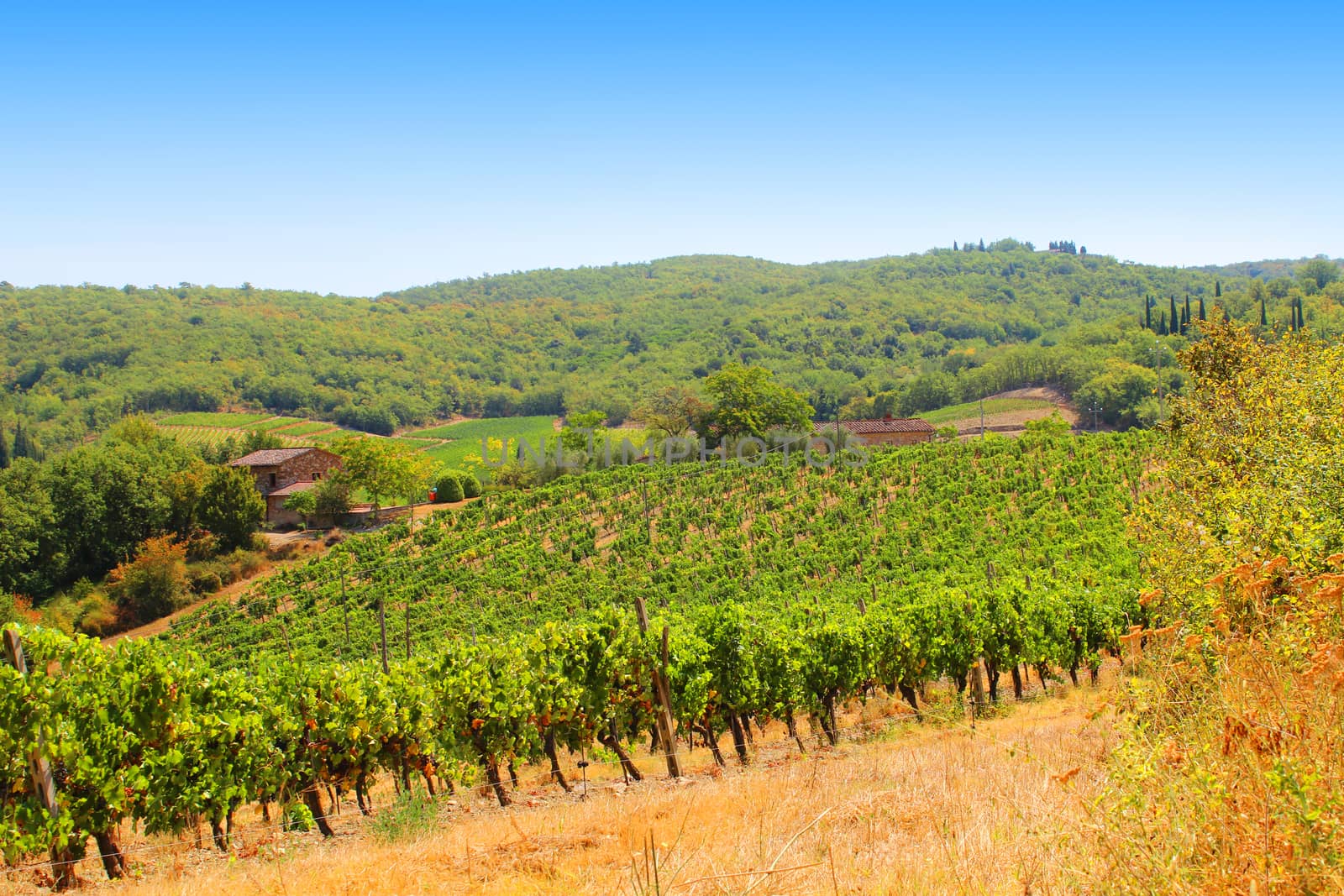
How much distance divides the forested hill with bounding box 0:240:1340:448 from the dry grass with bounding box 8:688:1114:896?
78.6 m

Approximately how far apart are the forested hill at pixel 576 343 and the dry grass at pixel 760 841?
78.6 metres

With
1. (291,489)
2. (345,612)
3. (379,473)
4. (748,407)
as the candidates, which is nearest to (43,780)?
(345,612)

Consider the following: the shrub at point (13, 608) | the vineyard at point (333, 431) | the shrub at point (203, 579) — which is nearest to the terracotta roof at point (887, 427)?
the vineyard at point (333, 431)

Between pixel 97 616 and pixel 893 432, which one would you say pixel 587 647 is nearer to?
pixel 97 616

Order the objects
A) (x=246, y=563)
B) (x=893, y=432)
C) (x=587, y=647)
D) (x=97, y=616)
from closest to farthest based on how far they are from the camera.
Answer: (x=587, y=647) → (x=97, y=616) → (x=246, y=563) → (x=893, y=432)

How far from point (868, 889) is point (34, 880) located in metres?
6.37

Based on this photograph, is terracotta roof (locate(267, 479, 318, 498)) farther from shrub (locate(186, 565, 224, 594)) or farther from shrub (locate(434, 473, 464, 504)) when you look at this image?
shrub (locate(186, 565, 224, 594))

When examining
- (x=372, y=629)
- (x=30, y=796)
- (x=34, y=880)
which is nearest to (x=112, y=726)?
(x=30, y=796)

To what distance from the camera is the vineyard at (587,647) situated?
7.32 meters

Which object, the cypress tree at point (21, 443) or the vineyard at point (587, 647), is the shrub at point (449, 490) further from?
the cypress tree at point (21, 443)

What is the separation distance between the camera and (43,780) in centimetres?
642

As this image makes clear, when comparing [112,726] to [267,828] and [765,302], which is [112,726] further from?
[765,302]

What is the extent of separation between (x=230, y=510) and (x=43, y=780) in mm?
44450

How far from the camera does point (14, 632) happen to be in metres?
6.31
